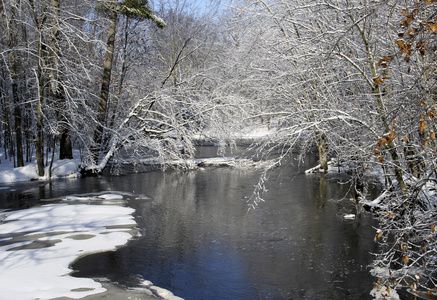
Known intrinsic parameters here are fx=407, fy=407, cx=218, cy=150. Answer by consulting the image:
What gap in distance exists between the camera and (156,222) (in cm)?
874

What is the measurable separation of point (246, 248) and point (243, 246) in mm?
112

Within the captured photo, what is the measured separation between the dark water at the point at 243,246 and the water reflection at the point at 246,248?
0.01 m

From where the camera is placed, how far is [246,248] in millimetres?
7090

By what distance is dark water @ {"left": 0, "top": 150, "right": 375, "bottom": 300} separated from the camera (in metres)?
5.60

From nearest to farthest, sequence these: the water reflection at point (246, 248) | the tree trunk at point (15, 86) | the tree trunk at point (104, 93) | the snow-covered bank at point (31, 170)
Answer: the water reflection at point (246, 248)
the tree trunk at point (15, 86)
the snow-covered bank at point (31, 170)
the tree trunk at point (104, 93)

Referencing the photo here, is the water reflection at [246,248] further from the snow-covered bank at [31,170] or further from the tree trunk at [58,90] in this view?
the tree trunk at [58,90]

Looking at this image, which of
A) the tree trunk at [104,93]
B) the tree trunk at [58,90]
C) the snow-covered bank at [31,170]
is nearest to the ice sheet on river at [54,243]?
the snow-covered bank at [31,170]

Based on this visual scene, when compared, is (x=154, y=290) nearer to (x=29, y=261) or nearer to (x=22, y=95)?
(x=29, y=261)

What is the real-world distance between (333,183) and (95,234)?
8279 mm

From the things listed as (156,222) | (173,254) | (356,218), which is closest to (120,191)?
(156,222)

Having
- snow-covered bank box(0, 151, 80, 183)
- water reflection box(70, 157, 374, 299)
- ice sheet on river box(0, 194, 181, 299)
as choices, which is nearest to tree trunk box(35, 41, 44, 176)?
snow-covered bank box(0, 151, 80, 183)

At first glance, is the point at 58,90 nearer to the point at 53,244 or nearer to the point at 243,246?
the point at 53,244

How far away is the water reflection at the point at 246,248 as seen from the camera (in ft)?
18.3

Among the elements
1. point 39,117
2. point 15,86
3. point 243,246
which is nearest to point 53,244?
point 243,246
